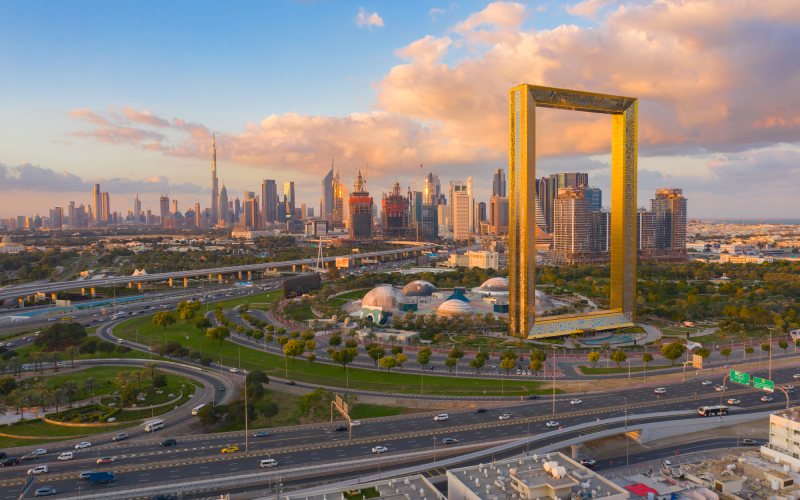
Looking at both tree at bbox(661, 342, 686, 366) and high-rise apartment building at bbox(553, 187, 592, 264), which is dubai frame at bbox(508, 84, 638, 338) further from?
high-rise apartment building at bbox(553, 187, 592, 264)

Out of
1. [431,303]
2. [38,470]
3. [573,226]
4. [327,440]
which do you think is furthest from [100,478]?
[573,226]

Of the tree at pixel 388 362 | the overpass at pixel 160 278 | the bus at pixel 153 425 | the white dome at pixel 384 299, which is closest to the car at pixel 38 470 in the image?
the bus at pixel 153 425

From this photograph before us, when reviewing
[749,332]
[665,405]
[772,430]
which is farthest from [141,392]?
[749,332]

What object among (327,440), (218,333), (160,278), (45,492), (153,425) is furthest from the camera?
(160,278)

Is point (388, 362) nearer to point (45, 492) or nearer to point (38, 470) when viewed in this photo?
point (38, 470)

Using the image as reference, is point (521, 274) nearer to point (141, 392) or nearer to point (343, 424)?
point (343, 424)

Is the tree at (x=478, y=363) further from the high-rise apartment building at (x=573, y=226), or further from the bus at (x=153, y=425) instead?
the high-rise apartment building at (x=573, y=226)
